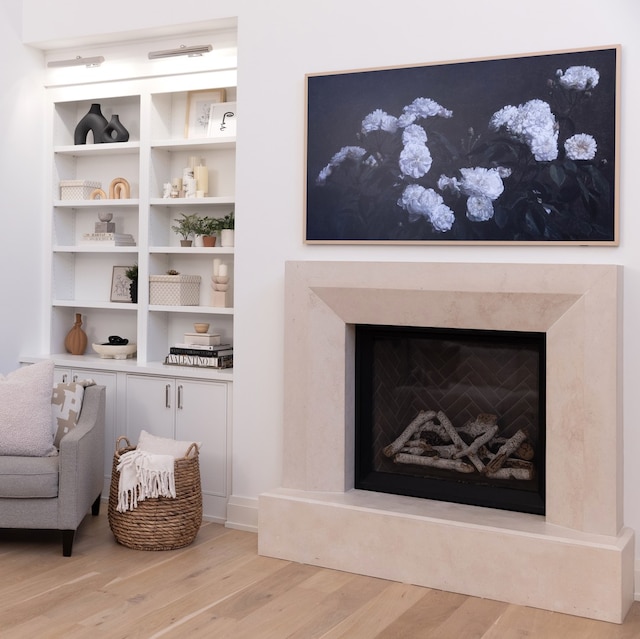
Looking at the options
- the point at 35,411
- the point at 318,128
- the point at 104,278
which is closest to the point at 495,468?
the point at 318,128

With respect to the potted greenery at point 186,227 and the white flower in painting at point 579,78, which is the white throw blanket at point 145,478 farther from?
the white flower in painting at point 579,78

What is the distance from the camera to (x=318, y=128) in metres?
Answer: 4.12

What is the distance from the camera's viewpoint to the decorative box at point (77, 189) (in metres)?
5.14

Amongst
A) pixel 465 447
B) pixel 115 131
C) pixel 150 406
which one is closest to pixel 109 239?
pixel 115 131

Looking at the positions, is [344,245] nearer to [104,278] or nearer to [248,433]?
[248,433]

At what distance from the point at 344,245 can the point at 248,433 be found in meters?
1.08

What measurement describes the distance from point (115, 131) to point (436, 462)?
105 inches

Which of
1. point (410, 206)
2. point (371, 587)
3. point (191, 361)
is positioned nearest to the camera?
point (371, 587)

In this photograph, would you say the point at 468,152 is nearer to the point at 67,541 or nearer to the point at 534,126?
the point at 534,126

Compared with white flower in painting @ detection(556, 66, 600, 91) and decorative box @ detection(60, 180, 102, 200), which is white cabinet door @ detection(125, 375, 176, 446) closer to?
decorative box @ detection(60, 180, 102, 200)

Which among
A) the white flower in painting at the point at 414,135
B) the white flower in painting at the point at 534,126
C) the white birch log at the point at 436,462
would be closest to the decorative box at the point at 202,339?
the white birch log at the point at 436,462

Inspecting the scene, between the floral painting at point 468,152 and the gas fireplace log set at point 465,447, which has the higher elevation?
the floral painting at point 468,152

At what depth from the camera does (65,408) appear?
14.2 ft

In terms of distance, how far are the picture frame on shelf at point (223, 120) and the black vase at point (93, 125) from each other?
719mm
